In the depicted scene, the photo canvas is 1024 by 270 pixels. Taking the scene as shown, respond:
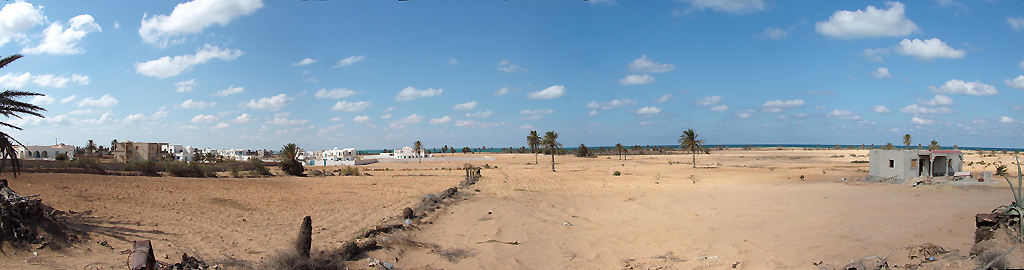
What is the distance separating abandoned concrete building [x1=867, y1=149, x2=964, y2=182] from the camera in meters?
21.6

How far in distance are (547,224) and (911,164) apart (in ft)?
63.8

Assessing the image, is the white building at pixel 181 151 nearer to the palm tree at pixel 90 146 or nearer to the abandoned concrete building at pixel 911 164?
the palm tree at pixel 90 146

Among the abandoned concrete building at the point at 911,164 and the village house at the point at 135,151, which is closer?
the abandoned concrete building at the point at 911,164

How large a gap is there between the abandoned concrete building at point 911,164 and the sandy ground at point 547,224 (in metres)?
3.69

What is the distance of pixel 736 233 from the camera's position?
1124cm

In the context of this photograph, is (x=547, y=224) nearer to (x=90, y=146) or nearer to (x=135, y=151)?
(x=135, y=151)

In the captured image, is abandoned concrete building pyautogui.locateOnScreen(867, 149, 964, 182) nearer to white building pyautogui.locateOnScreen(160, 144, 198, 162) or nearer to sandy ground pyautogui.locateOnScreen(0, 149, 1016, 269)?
sandy ground pyautogui.locateOnScreen(0, 149, 1016, 269)

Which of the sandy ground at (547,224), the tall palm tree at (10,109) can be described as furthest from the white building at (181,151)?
the tall palm tree at (10,109)

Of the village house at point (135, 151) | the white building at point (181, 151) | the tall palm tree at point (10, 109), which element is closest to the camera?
the tall palm tree at point (10, 109)

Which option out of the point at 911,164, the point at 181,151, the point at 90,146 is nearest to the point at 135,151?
the point at 181,151

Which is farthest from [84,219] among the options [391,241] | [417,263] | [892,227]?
[892,227]

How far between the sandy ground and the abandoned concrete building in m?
3.69

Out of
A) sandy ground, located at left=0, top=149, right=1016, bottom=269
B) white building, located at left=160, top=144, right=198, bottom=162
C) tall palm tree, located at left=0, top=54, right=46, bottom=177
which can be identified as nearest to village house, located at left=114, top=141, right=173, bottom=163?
white building, located at left=160, top=144, right=198, bottom=162

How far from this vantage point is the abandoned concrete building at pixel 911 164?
70.9ft
